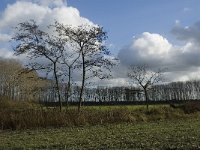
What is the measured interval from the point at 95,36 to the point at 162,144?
73.3 feet

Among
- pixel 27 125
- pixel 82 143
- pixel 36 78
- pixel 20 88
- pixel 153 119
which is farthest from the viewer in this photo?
pixel 20 88

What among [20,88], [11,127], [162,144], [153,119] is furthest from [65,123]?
[20,88]

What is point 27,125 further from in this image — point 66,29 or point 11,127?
point 66,29

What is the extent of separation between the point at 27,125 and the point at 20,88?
63939 millimetres

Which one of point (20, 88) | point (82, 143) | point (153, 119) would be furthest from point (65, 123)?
point (20, 88)

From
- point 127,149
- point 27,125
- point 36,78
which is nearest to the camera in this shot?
point 127,149

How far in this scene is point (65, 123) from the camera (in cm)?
2769

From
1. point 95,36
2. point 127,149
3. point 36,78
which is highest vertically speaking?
point 95,36

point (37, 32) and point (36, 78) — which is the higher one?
point (37, 32)

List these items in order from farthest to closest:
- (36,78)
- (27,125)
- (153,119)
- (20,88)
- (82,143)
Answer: (20,88), (36,78), (153,119), (27,125), (82,143)

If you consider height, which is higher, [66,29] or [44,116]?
[66,29]

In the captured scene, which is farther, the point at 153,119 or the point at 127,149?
the point at 153,119

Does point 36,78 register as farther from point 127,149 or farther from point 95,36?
point 127,149

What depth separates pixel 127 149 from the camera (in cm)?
1282
